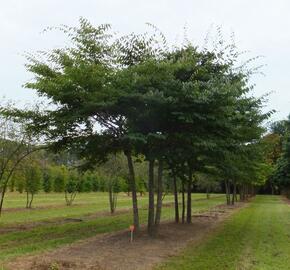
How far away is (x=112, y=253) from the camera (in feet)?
39.8

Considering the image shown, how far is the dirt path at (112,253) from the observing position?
10.3 meters

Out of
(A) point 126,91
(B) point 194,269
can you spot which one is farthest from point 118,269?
(A) point 126,91

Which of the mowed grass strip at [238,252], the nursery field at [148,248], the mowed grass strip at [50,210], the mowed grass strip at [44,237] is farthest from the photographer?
the mowed grass strip at [50,210]

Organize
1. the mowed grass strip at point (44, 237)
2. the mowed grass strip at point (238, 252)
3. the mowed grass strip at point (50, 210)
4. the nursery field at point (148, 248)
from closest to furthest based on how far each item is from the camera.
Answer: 1. the nursery field at point (148, 248)
2. the mowed grass strip at point (238, 252)
3. the mowed grass strip at point (44, 237)
4. the mowed grass strip at point (50, 210)

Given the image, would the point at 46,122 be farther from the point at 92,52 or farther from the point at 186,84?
the point at 186,84

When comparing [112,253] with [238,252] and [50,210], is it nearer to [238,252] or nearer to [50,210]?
[238,252]

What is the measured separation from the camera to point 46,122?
588 inches

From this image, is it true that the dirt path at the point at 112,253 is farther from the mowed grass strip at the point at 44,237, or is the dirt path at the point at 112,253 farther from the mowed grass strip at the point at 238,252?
the mowed grass strip at the point at 44,237

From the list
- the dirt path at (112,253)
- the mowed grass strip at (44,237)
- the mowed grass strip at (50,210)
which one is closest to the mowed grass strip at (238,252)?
the dirt path at (112,253)

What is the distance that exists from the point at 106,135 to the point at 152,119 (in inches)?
65.3

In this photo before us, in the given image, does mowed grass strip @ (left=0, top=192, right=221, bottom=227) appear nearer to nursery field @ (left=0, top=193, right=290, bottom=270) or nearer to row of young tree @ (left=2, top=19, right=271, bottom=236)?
nursery field @ (left=0, top=193, right=290, bottom=270)

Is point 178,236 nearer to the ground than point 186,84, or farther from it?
nearer to the ground

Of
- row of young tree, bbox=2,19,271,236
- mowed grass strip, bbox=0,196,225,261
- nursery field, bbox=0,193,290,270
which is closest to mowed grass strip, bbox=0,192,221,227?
mowed grass strip, bbox=0,196,225,261

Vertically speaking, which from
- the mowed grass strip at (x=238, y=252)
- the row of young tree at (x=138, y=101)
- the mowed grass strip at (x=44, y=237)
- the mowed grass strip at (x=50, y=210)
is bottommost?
the mowed grass strip at (x=238, y=252)
